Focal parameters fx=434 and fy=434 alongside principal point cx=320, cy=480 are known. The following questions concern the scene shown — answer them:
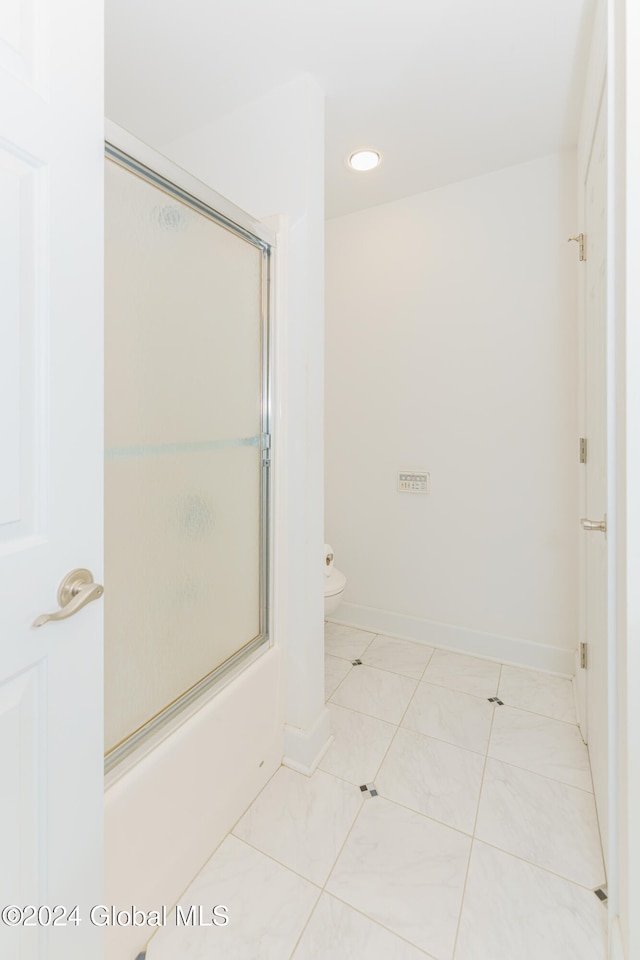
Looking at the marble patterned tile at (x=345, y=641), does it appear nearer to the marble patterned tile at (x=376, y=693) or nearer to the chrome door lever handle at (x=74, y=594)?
the marble patterned tile at (x=376, y=693)

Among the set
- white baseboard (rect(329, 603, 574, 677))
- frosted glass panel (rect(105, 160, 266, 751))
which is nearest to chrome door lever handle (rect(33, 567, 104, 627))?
frosted glass panel (rect(105, 160, 266, 751))

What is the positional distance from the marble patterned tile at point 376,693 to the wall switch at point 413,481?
97cm

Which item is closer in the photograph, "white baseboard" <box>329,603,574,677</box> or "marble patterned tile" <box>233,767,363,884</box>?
"marble patterned tile" <box>233,767,363,884</box>

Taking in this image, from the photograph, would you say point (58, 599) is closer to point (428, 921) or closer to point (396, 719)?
point (428, 921)

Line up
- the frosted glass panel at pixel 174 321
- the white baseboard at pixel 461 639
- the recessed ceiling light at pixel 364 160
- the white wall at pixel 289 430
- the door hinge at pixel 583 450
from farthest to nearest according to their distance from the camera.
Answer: the white baseboard at pixel 461 639 < the recessed ceiling light at pixel 364 160 < the door hinge at pixel 583 450 < the white wall at pixel 289 430 < the frosted glass panel at pixel 174 321

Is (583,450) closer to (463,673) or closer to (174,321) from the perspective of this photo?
(463,673)

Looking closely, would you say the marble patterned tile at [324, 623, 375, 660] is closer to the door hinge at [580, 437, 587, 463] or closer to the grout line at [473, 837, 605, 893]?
the grout line at [473, 837, 605, 893]

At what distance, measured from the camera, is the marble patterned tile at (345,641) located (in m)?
2.37

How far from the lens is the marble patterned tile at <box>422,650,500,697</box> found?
2043 millimetres

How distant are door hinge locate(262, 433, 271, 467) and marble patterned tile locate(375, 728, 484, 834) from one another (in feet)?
3.82

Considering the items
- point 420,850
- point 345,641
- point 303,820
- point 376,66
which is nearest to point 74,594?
point 303,820

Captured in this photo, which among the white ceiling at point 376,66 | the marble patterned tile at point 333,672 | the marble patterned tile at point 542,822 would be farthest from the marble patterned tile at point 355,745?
the white ceiling at point 376,66

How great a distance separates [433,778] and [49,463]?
1579 millimetres

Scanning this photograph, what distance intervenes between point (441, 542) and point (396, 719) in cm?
95
